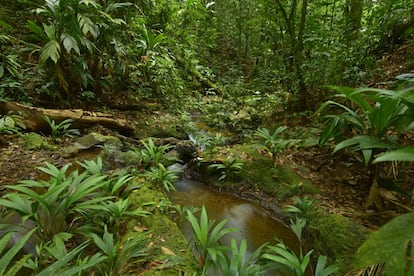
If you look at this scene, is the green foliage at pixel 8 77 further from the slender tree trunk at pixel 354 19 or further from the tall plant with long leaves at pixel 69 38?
the slender tree trunk at pixel 354 19

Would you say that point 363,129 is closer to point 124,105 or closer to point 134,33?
point 124,105

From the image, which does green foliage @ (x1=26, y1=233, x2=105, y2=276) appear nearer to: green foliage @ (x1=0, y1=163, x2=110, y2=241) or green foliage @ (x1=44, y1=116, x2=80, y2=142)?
green foliage @ (x1=0, y1=163, x2=110, y2=241)

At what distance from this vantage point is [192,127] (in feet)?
18.7

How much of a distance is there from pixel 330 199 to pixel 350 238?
2.21 ft

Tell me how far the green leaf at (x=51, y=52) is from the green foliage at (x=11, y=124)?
944mm

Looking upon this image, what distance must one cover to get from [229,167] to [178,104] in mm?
3444

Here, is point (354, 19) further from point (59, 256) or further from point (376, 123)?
point (59, 256)

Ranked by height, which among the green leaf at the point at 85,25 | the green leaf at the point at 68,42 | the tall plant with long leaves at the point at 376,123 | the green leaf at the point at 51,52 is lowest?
the tall plant with long leaves at the point at 376,123

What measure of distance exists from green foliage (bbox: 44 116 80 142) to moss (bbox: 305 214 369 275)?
12.0ft

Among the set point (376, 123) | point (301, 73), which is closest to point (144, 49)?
point (301, 73)

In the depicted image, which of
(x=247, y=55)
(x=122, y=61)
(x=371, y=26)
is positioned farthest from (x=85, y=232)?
(x=247, y=55)

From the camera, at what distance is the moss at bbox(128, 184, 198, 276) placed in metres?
A: 1.74

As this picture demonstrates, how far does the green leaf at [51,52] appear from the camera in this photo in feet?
12.7

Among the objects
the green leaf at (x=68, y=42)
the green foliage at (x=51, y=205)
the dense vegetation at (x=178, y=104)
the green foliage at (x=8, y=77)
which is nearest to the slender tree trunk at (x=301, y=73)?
the dense vegetation at (x=178, y=104)
